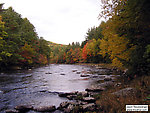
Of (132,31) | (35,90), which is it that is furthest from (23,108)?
(132,31)

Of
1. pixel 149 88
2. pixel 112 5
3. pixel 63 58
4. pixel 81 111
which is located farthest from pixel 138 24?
pixel 63 58

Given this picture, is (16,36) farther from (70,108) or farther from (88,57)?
(88,57)

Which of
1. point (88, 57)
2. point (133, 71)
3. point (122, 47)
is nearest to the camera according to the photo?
point (133, 71)

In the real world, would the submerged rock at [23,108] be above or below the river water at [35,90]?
above

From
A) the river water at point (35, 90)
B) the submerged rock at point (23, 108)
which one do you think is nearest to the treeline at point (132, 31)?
the river water at point (35, 90)

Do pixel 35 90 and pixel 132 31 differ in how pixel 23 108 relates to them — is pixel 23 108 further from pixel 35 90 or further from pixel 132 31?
pixel 132 31

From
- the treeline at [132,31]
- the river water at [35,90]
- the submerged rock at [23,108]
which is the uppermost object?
the treeline at [132,31]

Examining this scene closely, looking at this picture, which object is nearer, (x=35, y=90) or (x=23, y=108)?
(x=23, y=108)

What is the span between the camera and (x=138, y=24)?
787cm

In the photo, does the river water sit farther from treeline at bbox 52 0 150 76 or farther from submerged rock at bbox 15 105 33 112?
treeline at bbox 52 0 150 76

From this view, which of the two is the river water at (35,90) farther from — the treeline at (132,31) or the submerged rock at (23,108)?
the treeline at (132,31)

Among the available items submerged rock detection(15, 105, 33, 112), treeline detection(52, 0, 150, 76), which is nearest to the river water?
submerged rock detection(15, 105, 33, 112)

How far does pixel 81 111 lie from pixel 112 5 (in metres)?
10.6

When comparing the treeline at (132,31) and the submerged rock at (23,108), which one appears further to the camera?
the treeline at (132,31)
